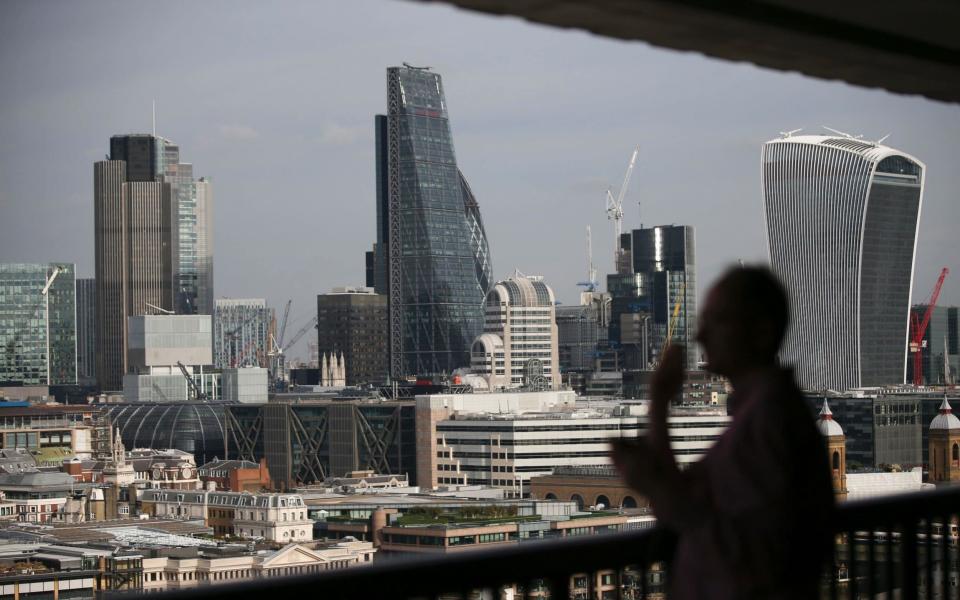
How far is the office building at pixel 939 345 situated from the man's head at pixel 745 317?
272ft

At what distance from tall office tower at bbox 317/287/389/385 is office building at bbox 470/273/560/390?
79.7 feet

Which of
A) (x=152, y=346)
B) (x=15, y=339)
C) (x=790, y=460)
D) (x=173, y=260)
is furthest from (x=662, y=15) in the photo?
(x=173, y=260)

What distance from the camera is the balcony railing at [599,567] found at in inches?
92.1

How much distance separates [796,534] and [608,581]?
972 millimetres

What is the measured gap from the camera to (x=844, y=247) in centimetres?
7162

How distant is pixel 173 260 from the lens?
376ft

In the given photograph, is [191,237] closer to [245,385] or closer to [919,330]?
[245,385]

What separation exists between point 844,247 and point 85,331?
84.3m

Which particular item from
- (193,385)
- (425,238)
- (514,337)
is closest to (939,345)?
(514,337)

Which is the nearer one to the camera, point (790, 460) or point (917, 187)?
point (790, 460)

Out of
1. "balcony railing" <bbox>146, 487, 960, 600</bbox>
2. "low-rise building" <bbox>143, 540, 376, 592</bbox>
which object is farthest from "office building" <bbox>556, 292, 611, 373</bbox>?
"balcony railing" <bbox>146, 487, 960, 600</bbox>

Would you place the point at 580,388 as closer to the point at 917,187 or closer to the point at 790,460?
the point at 917,187

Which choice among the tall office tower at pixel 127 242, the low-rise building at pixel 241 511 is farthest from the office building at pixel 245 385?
the low-rise building at pixel 241 511

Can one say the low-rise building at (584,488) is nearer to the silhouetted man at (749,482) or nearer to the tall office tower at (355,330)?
the silhouetted man at (749,482)
